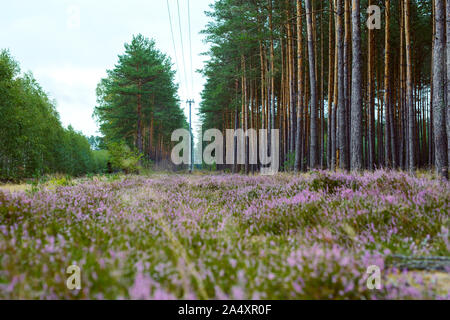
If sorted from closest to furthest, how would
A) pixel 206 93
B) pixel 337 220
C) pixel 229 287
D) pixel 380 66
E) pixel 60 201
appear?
pixel 229 287 → pixel 337 220 → pixel 60 201 → pixel 380 66 → pixel 206 93

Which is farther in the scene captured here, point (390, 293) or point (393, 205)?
point (393, 205)

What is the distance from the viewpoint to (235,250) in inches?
91.7

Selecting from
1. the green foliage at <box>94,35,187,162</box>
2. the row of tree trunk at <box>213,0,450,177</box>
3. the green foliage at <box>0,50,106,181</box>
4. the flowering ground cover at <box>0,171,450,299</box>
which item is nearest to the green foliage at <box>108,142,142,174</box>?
the green foliage at <box>94,35,187,162</box>

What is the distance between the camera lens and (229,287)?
1748 millimetres

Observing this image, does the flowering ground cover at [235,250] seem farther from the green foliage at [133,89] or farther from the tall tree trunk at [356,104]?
the green foliage at [133,89]

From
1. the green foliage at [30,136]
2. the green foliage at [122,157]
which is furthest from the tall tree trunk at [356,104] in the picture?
the green foliage at [122,157]

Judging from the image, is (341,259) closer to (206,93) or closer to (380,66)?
(380,66)

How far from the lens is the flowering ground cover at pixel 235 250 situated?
5.35 feet

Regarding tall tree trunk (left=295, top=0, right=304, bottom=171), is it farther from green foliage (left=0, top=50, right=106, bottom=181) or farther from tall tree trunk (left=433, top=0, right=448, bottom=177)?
green foliage (left=0, top=50, right=106, bottom=181)

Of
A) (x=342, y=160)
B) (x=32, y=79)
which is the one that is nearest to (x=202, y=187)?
(x=342, y=160)

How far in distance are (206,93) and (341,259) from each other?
3758 centimetres

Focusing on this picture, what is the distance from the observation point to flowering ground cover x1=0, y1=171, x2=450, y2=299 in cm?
163

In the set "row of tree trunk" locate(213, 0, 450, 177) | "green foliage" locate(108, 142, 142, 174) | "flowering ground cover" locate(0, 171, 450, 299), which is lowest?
"flowering ground cover" locate(0, 171, 450, 299)

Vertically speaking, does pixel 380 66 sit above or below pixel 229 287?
above
